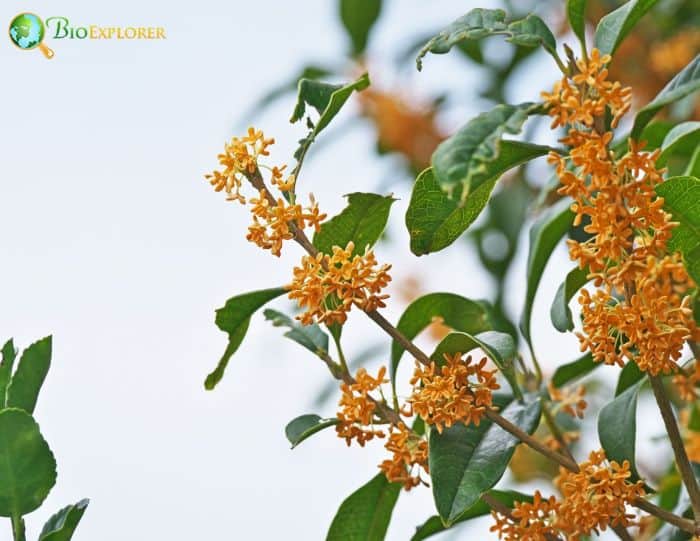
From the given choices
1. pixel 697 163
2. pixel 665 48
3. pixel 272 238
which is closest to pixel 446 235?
pixel 272 238

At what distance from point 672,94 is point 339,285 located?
7.0 inches

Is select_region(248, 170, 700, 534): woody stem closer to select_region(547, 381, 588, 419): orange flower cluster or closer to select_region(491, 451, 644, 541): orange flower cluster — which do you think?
select_region(491, 451, 644, 541): orange flower cluster

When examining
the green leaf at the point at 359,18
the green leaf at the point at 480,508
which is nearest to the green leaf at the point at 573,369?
the green leaf at the point at 480,508

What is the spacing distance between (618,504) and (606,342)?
0.28 feet

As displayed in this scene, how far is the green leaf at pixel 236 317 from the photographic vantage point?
0.56 metres

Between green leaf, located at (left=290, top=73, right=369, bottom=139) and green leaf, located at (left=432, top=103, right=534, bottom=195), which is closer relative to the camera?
green leaf, located at (left=432, top=103, right=534, bottom=195)

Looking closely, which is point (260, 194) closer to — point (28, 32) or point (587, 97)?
point (587, 97)

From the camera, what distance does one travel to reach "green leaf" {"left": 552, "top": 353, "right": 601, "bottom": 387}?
29.0 inches

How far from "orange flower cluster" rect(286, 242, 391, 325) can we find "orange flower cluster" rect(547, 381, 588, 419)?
24 cm

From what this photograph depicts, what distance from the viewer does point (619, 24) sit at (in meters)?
0.52

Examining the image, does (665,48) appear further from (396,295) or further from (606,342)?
(606,342)

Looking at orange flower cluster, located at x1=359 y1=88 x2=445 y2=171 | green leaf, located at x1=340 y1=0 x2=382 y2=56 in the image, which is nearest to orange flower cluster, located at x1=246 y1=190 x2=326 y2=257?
orange flower cluster, located at x1=359 y1=88 x2=445 y2=171

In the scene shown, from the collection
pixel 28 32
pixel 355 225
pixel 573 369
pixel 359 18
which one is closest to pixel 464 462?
pixel 355 225

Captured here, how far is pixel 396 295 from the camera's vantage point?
152cm
